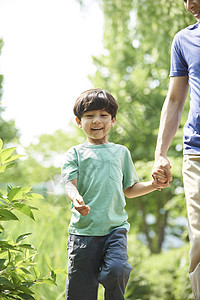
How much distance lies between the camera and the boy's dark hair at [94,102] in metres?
1.71

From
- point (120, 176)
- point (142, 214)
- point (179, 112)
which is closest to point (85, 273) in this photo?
point (120, 176)

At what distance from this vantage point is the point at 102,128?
172 centimetres

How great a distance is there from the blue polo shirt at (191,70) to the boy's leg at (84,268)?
0.51 metres

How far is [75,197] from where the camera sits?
152 cm

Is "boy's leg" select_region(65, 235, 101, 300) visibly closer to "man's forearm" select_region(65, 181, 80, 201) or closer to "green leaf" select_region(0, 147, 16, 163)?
"man's forearm" select_region(65, 181, 80, 201)

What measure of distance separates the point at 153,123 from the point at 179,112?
268 inches

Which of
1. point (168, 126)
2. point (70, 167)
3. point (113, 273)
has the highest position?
point (168, 126)

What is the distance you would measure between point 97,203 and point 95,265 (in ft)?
0.77

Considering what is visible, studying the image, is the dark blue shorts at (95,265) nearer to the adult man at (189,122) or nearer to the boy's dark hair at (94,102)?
the adult man at (189,122)

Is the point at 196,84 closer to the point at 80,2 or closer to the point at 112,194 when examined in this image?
the point at 112,194

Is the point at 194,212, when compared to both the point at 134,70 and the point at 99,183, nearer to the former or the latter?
the point at 99,183

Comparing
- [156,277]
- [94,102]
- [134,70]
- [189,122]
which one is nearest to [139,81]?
[134,70]

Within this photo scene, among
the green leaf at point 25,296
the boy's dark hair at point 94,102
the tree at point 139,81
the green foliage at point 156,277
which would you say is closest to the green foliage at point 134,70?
the tree at point 139,81

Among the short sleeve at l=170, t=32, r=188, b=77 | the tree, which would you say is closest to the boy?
the short sleeve at l=170, t=32, r=188, b=77
